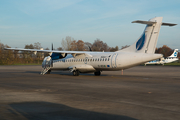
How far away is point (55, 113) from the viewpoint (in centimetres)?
693

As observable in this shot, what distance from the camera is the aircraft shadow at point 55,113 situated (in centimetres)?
639

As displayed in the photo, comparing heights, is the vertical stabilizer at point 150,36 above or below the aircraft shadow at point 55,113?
above

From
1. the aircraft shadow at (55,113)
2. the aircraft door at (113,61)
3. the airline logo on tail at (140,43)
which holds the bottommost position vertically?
the aircraft shadow at (55,113)

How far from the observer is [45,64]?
30.0 metres

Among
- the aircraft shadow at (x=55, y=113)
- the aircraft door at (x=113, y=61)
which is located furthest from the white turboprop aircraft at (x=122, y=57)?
the aircraft shadow at (x=55, y=113)

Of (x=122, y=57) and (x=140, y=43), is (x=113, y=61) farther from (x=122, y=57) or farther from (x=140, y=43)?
(x=140, y=43)

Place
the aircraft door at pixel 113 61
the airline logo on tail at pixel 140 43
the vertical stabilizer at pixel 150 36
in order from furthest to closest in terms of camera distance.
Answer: the aircraft door at pixel 113 61 < the airline logo on tail at pixel 140 43 < the vertical stabilizer at pixel 150 36

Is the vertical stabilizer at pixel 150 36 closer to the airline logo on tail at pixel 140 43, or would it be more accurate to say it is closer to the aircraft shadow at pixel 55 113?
the airline logo on tail at pixel 140 43

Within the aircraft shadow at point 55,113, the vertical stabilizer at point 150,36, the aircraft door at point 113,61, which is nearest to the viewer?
the aircraft shadow at point 55,113

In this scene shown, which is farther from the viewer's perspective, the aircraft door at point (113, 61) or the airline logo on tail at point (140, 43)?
the aircraft door at point (113, 61)

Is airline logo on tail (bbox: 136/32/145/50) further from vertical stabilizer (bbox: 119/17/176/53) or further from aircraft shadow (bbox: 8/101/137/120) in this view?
aircraft shadow (bbox: 8/101/137/120)

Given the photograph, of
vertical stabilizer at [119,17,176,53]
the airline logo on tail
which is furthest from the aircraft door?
vertical stabilizer at [119,17,176,53]

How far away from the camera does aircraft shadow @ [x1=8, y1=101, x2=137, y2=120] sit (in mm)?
6391

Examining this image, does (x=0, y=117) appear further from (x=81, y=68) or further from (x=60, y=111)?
(x=81, y=68)
